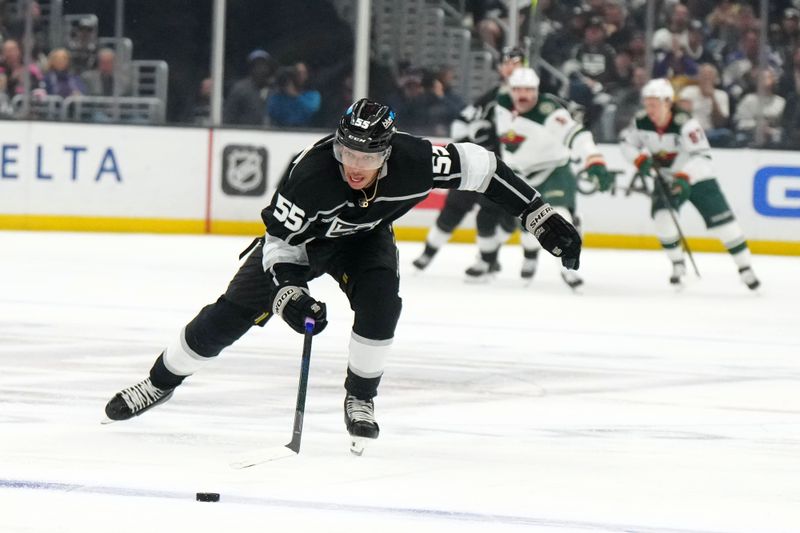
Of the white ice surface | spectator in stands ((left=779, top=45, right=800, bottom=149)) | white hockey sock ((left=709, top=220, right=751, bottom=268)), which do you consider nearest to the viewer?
the white ice surface

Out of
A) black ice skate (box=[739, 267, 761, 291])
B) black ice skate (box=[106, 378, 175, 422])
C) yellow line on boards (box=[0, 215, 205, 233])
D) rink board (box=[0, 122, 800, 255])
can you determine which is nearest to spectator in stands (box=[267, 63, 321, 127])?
rink board (box=[0, 122, 800, 255])

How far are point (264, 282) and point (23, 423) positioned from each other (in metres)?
0.89

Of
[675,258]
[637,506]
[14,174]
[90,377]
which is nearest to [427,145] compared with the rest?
[637,506]

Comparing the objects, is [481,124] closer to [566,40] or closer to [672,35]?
[566,40]

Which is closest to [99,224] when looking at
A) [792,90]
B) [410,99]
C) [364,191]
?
[410,99]

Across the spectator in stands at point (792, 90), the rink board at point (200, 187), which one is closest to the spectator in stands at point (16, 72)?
the rink board at point (200, 187)

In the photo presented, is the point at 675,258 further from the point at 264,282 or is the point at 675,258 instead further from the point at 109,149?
the point at 264,282

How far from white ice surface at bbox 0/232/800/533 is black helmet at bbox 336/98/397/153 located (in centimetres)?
88

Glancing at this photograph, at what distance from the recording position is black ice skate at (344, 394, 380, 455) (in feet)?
14.7

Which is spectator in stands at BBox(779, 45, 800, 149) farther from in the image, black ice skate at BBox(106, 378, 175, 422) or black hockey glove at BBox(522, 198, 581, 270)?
black ice skate at BBox(106, 378, 175, 422)

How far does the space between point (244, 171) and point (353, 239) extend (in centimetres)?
830

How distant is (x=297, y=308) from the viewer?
172 inches

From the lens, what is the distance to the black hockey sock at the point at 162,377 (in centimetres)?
482

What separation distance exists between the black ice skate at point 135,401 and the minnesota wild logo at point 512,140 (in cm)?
556
